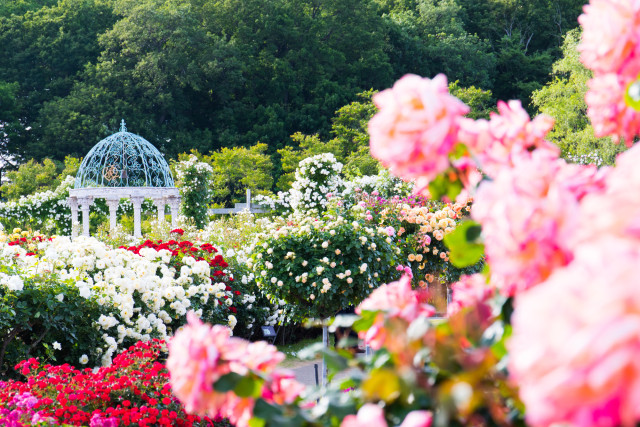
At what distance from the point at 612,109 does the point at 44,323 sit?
4.00m

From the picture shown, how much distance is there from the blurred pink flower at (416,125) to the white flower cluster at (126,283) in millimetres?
3978

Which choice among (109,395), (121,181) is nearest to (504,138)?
(109,395)

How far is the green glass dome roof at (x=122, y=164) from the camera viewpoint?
1503 centimetres

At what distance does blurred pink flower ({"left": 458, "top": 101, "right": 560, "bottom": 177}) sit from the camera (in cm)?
97

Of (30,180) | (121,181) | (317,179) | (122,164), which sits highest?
(317,179)

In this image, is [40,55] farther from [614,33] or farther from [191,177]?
[614,33]

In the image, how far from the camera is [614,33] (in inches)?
36.9

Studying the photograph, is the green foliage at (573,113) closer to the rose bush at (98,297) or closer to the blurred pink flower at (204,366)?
the rose bush at (98,297)

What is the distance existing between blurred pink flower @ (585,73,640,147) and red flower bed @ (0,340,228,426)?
7.71 ft

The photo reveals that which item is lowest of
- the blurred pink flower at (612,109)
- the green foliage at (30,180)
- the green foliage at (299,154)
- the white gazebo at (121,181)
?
the green foliage at (30,180)

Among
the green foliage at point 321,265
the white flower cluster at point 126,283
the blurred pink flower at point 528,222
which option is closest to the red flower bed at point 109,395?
the white flower cluster at point 126,283

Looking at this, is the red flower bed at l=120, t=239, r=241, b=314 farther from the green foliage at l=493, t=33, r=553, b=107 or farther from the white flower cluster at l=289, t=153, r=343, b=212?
the green foliage at l=493, t=33, r=553, b=107

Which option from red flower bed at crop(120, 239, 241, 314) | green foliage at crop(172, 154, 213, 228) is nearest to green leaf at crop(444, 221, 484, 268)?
red flower bed at crop(120, 239, 241, 314)

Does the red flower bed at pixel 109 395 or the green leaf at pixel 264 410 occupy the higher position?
the green leaf at pixel 264 410
